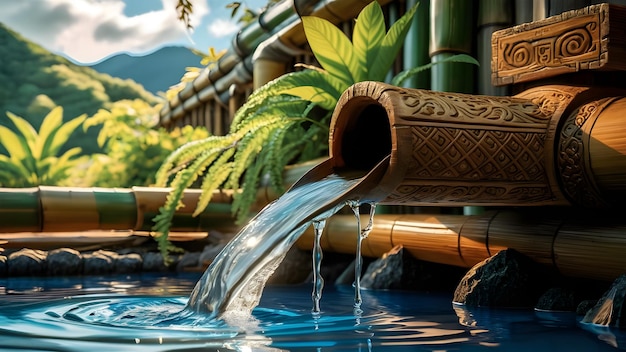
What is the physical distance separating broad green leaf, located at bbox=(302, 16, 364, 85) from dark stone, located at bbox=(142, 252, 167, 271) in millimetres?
1790

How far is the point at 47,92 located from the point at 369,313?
67.2 ft

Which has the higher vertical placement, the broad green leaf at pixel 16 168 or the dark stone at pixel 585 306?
the broad green leaf at pixel 16 168

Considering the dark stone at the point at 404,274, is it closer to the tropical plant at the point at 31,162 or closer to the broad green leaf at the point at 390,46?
the broad green leaf at the point at 390,46

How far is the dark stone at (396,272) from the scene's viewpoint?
10.8ft

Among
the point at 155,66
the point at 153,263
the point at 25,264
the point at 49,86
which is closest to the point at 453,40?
the point at 153,263

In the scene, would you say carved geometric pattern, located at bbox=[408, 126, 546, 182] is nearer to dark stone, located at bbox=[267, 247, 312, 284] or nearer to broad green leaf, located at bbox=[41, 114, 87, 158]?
dark stone, located at bbox=[267, 247, 312, 284]

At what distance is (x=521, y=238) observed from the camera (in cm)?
264

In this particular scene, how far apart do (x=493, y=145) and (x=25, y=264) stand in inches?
121

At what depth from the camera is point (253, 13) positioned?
7574mm

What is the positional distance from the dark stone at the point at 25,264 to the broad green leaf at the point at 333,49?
2.09 meters

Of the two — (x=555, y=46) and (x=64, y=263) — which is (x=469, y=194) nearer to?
(x=555, y=46)

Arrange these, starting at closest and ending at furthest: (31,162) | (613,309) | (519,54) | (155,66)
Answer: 1. (613,309)
2. (519,54)
3. (31,162)
4. (155,66)

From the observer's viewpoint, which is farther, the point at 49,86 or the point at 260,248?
the point at 49,86

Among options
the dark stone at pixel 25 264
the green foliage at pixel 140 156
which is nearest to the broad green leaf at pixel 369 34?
the dark stone at pixel 25 264
